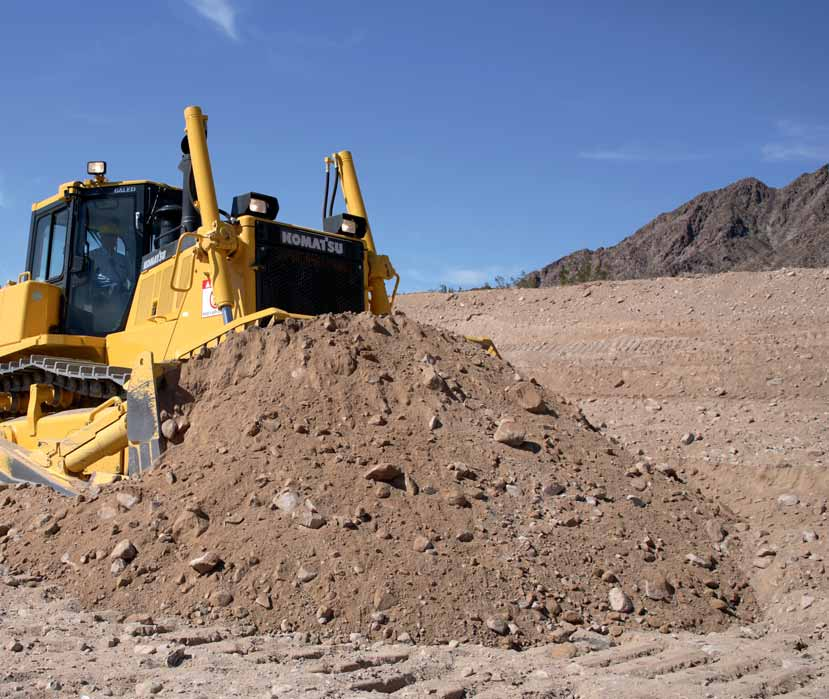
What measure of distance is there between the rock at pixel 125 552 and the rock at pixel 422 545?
152cm

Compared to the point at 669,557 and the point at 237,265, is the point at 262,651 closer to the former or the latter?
the point at 669,557

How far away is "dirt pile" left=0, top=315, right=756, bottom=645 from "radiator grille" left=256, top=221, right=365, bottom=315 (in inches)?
36.3

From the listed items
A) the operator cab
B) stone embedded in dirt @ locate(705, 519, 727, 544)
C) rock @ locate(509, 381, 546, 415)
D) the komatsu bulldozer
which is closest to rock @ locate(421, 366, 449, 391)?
rock @ locate(509, 381, 546, 415)

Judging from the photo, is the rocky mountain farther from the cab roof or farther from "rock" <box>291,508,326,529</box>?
"rock" <box>291,508,326,529</box>

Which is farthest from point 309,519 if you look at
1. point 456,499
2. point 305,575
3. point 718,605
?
point 718,605

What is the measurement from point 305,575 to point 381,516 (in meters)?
0.58

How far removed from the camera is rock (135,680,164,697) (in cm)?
344

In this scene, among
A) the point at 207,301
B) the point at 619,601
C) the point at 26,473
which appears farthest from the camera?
the point at 26,473

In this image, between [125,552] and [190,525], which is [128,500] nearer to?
[125,552]

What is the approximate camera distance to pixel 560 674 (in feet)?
12.5

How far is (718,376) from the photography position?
12406 mm

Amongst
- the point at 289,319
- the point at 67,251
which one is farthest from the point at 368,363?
the point at 67,251

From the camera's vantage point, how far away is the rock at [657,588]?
4691 mm

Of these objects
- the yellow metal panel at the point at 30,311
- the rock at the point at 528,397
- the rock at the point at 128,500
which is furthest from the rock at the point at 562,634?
the yellow metal panel at the point at 30,311
